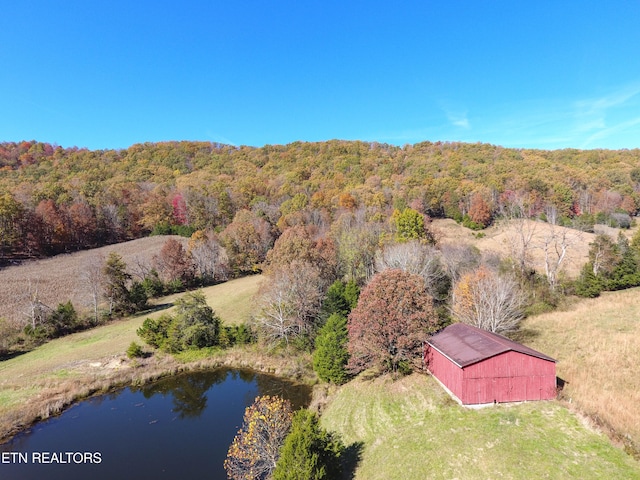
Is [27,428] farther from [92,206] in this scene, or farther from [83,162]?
[83,162]

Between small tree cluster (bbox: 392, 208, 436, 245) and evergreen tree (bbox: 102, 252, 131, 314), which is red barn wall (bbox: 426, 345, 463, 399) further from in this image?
evergreen tree (bbox: 102, 252, 131, 314)

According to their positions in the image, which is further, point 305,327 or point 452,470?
point 305,327

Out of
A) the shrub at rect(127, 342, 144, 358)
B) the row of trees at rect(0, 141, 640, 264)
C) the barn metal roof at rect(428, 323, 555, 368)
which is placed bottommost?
the shrub at rect(127, 342, 144, 358)

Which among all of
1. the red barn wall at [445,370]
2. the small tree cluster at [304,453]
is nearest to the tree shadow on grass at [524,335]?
the red barn wall at [445,370]

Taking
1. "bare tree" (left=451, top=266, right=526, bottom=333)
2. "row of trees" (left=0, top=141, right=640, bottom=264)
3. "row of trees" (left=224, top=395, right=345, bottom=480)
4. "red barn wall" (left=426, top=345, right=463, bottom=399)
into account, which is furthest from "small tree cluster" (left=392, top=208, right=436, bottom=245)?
"row of trees" (left=224, top=395, right=345, bottom=480)

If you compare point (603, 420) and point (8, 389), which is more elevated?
point (603, 420)

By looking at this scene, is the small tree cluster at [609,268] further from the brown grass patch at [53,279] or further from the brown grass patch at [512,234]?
the brown grass patch at [53,279]

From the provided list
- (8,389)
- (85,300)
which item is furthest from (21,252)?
(8,389)
